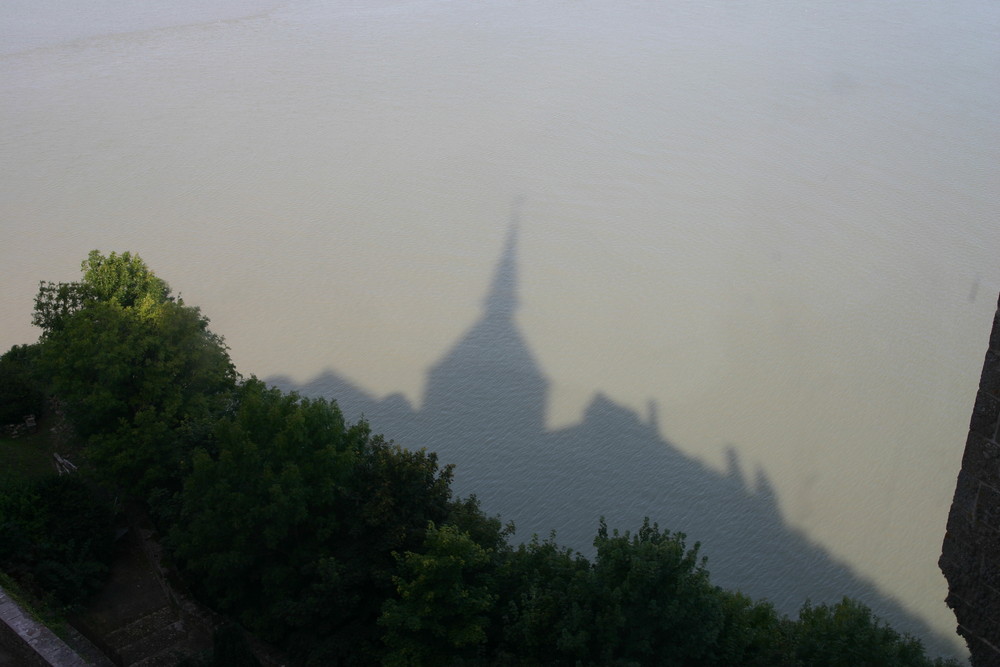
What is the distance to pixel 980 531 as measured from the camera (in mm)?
4949

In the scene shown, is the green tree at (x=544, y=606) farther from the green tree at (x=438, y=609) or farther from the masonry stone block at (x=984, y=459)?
the masonry stone block at (x=984, y=459)

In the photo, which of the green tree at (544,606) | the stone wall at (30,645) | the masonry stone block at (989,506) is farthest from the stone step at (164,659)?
the masonry stone block at (989,506)

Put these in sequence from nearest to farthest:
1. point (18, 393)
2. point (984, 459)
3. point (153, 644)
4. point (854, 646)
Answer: point (984, 459), point (854, 646), point (153, 644), point (18, 393)

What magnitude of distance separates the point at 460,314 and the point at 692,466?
7219 millimetres

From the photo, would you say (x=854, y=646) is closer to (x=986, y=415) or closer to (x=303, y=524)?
(x=986, y=415)

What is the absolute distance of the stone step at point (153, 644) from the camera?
40.8 ft

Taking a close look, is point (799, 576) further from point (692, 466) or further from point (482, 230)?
point (482, 230)

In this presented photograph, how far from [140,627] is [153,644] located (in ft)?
1.47

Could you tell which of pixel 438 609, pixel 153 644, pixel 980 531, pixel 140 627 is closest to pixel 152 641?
pixel 153 644

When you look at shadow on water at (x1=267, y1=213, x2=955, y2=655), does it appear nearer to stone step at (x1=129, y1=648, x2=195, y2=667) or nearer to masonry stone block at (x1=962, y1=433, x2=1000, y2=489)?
stone step at (x1=129, y1=648, x2=195, y2=667)

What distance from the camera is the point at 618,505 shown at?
1842 centimetres

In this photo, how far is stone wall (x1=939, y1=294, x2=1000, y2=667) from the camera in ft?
15.7

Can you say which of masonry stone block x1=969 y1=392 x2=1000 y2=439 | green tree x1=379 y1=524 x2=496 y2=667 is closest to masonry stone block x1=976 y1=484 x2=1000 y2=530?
masonry stone block x1=969 y1=392 x2=1000 y2=439

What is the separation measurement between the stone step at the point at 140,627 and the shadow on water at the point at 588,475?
21.7ft
